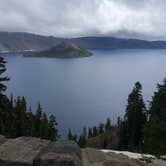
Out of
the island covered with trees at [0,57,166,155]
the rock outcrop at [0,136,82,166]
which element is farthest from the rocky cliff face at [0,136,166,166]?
the island covered with trees at [0,57,166,155]

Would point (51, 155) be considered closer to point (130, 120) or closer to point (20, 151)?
point (20, 151)

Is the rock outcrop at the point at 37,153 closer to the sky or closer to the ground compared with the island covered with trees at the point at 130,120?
closer to the sky

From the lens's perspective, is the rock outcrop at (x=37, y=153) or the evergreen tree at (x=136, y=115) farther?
the evergreen tree at (x=136, y=115)

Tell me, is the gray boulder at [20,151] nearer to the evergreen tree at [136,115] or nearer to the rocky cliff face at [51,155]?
the rocky cliff face at [51,155]

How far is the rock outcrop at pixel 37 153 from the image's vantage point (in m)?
4.80

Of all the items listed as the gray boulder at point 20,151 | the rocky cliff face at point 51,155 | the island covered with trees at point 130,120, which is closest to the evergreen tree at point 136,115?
the island covered with trees at point 130,120

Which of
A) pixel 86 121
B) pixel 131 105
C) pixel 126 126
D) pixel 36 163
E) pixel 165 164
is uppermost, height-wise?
pixel 36 163

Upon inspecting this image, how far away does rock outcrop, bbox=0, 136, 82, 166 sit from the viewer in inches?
189

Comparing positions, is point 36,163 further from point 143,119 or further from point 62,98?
point 62,98

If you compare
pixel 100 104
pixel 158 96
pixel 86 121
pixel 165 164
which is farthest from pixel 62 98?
pixel 165 164

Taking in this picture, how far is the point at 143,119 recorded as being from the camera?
225 feet

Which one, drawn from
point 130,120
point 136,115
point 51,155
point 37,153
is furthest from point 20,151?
point 130,120

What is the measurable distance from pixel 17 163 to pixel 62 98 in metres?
193

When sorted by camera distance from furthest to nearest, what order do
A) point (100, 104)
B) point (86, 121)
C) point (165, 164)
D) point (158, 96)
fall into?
point (100, 104), point (86, 121), point (158, 96), point (165, 164)
